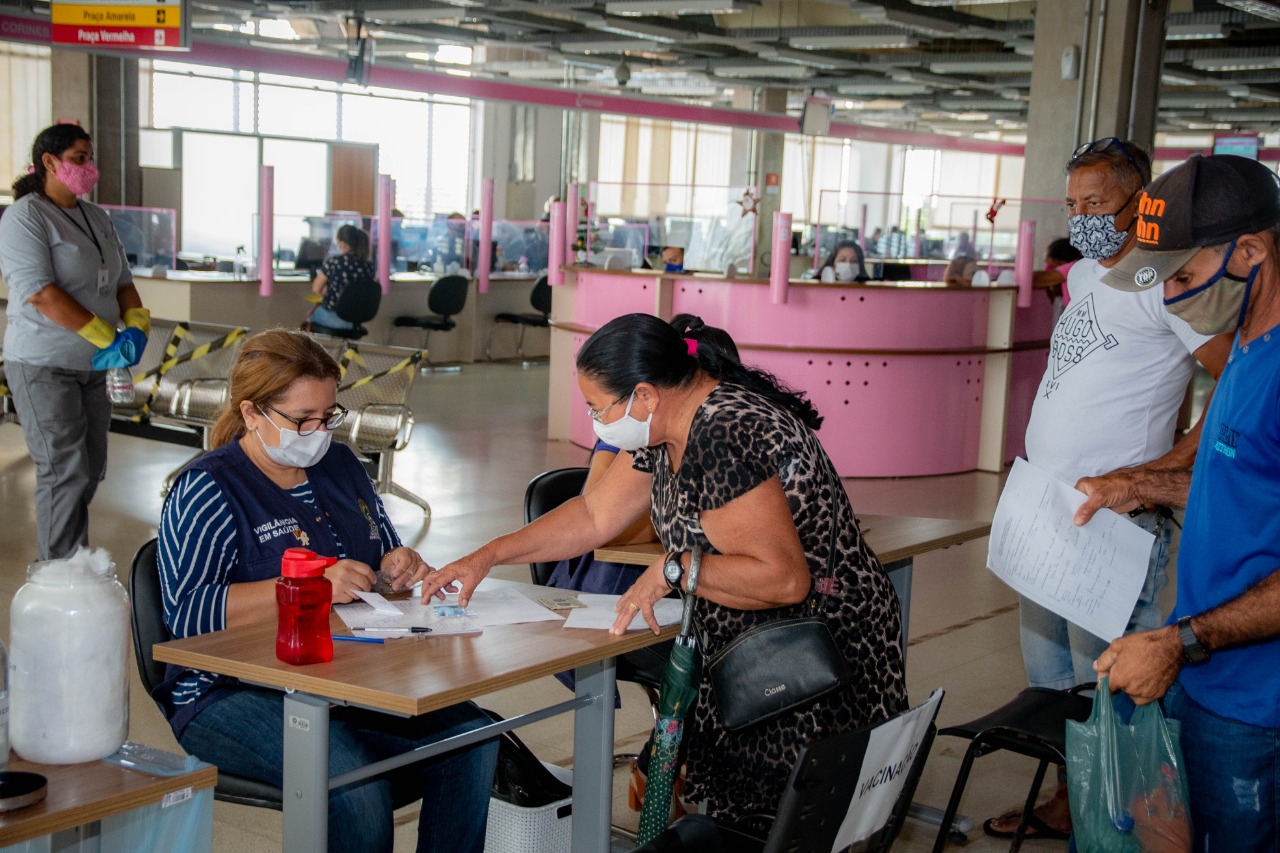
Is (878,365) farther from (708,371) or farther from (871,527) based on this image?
(708,371)

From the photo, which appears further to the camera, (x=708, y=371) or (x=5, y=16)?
(x=5, y=16)

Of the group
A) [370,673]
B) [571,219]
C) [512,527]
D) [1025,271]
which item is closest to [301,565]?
[370,673]

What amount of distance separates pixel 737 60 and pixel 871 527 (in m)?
14.0

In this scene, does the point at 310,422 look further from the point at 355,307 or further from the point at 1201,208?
the point at 355,307

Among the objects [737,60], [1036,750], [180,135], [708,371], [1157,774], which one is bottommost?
[1036,750]

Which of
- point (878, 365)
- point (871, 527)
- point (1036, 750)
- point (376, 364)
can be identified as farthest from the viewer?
point (878, 365)

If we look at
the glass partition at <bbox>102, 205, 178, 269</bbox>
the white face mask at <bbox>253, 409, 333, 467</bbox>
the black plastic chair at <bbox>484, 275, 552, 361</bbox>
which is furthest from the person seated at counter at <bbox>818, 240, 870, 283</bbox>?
the white face mask at <bbox>253, 409, 333, 467</bbox>

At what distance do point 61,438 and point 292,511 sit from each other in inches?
88.9

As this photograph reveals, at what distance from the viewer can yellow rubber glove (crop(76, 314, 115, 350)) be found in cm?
425

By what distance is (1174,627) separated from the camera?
1721 mm

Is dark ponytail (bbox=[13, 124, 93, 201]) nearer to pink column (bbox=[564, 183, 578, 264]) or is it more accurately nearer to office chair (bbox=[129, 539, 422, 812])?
office chair (bbox=[129, 539, 422, 812])

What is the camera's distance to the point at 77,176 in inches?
169

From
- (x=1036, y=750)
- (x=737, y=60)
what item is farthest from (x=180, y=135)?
(x=1036, y=750)

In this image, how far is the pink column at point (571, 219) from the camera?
8.57m
